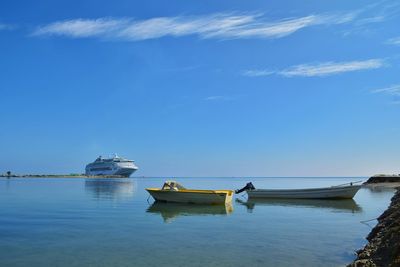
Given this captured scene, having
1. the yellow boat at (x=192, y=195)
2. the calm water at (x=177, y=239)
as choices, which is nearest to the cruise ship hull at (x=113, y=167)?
the yellow boat at (x=192, y=195)

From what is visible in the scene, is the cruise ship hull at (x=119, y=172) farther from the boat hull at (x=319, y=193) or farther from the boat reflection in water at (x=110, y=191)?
the boat hull at (x=319, y=193)

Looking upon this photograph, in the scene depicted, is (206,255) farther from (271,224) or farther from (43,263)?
(271,224)

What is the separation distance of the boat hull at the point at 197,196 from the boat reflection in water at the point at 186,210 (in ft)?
1.48

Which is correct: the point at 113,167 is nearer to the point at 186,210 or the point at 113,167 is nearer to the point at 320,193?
the point at 320,193

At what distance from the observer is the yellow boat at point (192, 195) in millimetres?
33188

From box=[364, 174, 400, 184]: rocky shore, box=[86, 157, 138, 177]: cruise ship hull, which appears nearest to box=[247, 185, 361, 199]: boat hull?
box=[364, 174, 400, 184]: rocky shore

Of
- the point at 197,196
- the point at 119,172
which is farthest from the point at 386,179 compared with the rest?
the point at 119,172

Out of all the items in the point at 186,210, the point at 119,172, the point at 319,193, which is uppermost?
the point at 119,172

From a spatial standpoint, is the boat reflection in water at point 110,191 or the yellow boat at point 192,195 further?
the boat reflection in water at point 110,191

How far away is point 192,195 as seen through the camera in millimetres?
33781

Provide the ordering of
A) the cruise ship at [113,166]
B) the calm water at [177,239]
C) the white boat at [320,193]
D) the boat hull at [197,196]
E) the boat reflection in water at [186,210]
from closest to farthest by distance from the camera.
Result: the calm water at [177,239] → the boat reflection in water at [186,210] → the boat hull at [197,196] → the white boat at [320,193] → the cruise ship at [113,166]

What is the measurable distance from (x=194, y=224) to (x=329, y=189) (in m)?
23.4

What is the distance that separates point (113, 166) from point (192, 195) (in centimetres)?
14063

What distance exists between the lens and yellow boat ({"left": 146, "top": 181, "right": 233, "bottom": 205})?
33.2 m
